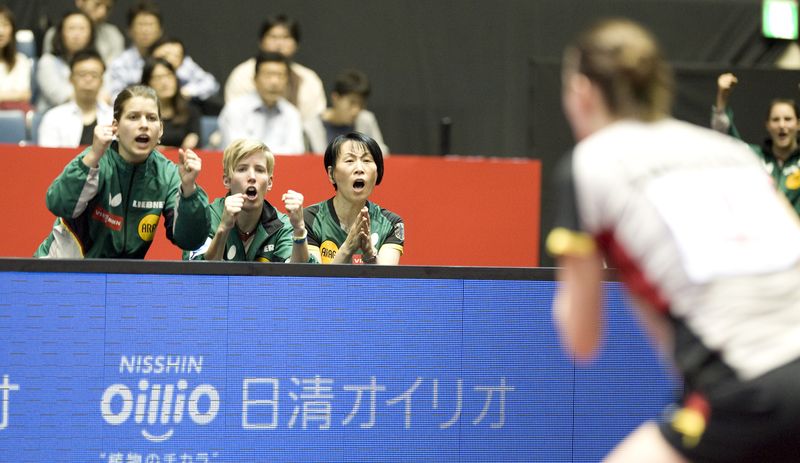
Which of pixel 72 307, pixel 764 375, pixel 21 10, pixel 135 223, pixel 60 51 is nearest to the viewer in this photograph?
pixel 764 375

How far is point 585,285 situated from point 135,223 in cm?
331

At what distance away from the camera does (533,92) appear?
10586 millimetres

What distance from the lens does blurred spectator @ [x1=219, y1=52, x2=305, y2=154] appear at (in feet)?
28.2

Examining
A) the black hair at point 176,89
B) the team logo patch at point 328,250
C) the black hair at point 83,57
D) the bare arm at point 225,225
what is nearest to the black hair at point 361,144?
the team logo patch at point 328,250

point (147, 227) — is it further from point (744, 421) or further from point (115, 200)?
point (744, 421)

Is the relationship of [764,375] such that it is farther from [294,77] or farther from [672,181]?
[294,77]

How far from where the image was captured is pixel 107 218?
213 inches

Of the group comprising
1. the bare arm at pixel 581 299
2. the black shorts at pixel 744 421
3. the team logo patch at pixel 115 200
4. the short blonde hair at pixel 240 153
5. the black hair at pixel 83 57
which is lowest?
the black shorts at pixel 744 421

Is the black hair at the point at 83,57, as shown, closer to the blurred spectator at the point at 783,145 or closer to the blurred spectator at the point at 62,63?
the blurred spectator at the point at 62,63

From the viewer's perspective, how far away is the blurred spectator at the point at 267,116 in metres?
8.59

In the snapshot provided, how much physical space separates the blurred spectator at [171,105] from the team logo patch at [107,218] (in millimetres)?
2802

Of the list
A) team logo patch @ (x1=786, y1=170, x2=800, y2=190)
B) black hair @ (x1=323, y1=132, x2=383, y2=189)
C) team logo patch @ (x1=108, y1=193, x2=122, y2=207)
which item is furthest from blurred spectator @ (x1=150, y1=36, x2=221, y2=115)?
team logo patch @ (x1=786, y1=170, x2=800, y2=190)

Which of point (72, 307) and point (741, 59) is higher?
point (741, 59)

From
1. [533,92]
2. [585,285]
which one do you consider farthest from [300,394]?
[533,92]
